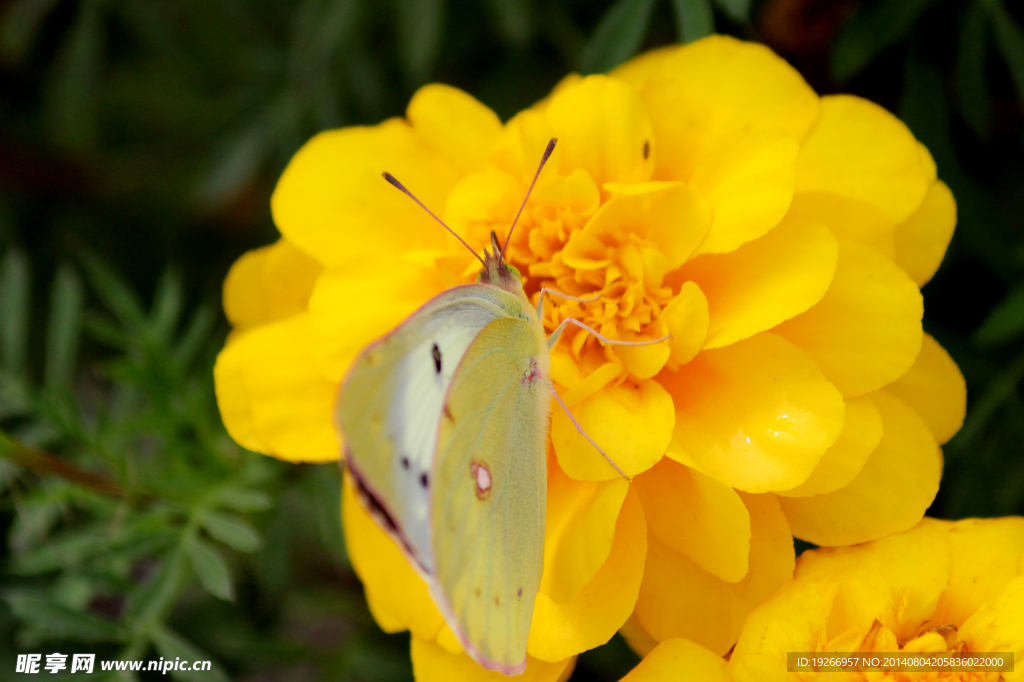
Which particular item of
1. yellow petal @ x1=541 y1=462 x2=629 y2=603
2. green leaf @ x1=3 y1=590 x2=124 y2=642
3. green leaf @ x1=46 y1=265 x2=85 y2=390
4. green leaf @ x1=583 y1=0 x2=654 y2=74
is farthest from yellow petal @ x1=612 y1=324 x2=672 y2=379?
green leaf @ x1=46 y1=265 x2=85 y2=390

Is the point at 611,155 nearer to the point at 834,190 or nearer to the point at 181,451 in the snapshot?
the point at 834,190

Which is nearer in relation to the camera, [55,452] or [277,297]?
[277,297]

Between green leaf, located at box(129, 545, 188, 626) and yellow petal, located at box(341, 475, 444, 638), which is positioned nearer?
yellow petal, located at box(341, 475, 444, 638)

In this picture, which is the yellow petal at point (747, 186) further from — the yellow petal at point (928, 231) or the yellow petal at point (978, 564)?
the yellow petal at point (978, 564)

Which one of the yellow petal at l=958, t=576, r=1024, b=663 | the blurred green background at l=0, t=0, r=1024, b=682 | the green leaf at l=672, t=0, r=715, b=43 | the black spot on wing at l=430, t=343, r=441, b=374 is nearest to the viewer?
the yellow petal at l=958, t=576, r=1024, b=663

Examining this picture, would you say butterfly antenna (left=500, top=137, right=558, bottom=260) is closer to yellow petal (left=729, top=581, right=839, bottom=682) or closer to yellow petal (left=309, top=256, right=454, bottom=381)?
yellow petal (left=309, top=256, right=454, bottom=381)

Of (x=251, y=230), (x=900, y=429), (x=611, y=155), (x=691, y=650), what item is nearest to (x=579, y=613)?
(x=691, y=650)

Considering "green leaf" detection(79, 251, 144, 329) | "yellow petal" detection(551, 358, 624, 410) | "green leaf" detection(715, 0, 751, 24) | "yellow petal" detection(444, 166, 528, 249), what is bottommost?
"green leaf" detection(79, 251, 144, 329)
